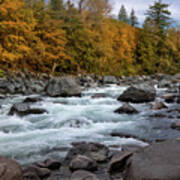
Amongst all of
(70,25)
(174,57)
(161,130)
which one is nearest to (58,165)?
(161,130)

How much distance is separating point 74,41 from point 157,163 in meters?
17.5

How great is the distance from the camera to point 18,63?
53.1 feet

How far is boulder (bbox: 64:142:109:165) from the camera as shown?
3.54m

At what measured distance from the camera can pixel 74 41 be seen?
62.3ft

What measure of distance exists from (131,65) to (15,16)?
16642 mm

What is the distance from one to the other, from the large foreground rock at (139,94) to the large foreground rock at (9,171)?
7.19 metres

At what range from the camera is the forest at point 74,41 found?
44.4ft

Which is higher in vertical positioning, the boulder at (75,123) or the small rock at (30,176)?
the small rock at (30,176)

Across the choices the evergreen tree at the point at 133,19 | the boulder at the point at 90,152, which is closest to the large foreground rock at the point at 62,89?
the boulder at the point at 90,152

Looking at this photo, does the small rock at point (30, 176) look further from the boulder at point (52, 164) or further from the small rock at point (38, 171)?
the boulder at point (52, 164)

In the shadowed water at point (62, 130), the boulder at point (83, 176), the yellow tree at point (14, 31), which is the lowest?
the shadowed water at point (62, 130)

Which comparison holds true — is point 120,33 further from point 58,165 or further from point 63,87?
point 58,165

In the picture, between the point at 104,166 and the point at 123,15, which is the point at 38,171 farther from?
the point at 123,15

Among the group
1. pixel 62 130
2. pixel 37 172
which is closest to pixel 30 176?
pixel 37 172
